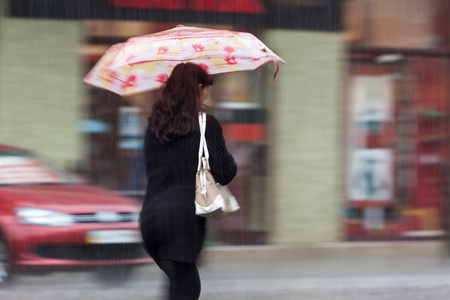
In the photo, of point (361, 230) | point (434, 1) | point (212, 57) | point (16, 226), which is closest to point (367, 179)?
point (361, 230)

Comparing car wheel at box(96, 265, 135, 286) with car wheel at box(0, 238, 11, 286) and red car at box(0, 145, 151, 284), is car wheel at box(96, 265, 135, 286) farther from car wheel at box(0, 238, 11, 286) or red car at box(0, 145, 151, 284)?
car wheel at box(0, 238, 11, 286)

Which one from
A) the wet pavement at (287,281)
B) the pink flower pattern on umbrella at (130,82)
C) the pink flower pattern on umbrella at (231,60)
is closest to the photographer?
the pink flower pattern on umbrella at (231,60)

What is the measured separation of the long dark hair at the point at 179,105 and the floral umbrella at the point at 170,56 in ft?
0.98

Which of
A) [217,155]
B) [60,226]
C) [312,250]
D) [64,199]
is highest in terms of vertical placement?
[217,155]

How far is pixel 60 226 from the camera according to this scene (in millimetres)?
6629

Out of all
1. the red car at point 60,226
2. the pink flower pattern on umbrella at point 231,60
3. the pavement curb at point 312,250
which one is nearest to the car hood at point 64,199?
the red car at point 60,226

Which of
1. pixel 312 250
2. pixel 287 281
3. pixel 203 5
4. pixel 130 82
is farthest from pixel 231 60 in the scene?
pixel 312 250

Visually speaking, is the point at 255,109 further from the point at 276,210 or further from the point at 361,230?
the point at 361,230

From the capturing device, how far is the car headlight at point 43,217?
6.59m

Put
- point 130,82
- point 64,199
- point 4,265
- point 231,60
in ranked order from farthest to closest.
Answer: point 64,199
point 4,265
point 130,82
point 231,60

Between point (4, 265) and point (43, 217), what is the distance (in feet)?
1.72

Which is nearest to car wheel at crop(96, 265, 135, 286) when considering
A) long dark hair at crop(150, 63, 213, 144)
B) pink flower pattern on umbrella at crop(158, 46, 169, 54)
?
pink flower pattern on umbrella at crop(158, 46, 169, 54)

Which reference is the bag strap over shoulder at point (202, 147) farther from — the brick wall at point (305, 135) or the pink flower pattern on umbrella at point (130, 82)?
the brick wall at point (305, 135)

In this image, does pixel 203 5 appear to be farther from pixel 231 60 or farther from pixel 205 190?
pixel 205 190
